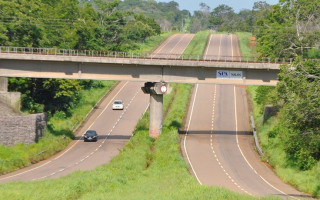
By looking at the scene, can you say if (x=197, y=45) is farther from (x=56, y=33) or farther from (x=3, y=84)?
(x=3, y=84)

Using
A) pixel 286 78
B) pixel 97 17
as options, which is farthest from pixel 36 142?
pixel 97 17

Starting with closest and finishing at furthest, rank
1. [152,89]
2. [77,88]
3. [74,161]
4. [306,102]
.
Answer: [306,102] < [74,161] < [152,89] < [77,88]

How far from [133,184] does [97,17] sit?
86.7 meters

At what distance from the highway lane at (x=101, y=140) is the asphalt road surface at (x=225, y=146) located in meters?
7.00

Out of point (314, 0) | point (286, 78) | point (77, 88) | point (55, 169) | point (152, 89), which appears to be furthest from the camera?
point (314, 0)

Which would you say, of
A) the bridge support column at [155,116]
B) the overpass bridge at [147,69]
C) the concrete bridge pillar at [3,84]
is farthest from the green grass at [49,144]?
the bridge support column at [155,116]

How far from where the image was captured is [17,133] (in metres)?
55.7

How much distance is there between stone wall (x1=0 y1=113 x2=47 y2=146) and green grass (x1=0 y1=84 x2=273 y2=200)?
9.07m

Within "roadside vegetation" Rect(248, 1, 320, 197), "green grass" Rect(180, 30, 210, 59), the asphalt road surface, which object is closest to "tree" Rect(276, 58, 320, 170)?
"roadside vegetation" Rect(248, 1, 320, 197)

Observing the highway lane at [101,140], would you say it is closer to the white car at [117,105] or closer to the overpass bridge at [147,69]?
the white car at [117,105]

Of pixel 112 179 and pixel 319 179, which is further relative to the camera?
pixel 319 179

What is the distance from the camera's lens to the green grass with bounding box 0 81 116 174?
1998 inches

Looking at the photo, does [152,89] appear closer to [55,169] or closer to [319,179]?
[55,169]

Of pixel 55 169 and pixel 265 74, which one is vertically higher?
pixel 265 74
